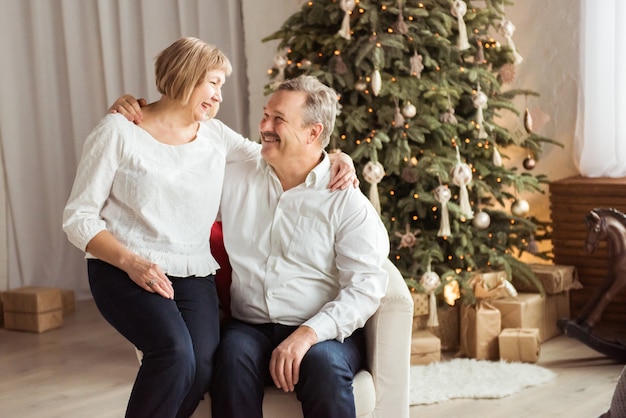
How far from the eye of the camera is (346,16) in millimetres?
3938

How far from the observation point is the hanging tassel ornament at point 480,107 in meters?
4.03

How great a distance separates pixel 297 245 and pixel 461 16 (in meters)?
1.84

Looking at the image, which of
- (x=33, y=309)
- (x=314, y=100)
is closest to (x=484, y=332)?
(x=314, y=100)

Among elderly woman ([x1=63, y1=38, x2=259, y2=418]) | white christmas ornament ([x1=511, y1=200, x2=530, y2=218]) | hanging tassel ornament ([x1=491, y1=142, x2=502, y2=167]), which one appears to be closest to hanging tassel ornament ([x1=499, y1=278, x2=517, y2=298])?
white christmas ornament ([x1=511, y1=200, x2=530, y2=218])

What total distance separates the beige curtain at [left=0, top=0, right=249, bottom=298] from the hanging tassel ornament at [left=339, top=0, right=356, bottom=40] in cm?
160

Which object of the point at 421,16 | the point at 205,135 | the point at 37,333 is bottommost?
the point at 37,333

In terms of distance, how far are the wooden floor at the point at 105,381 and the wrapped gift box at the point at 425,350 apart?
1.46 ft

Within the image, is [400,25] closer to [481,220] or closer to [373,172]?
[373,172]

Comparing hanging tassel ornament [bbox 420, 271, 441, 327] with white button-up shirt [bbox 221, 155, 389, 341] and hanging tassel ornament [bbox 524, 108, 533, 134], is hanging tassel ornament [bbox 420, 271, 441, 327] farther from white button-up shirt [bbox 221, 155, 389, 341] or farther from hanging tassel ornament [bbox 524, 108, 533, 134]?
white button-up shirt [bbox 221, 155, 389, 341]

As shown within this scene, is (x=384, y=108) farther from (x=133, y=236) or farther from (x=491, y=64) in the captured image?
(x=133, y=236)

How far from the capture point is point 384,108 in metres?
4.00

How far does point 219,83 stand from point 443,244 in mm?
1850

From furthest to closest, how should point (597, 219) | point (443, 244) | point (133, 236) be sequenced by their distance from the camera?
point (443, 244)
point (597, 219)
point (133, 236)

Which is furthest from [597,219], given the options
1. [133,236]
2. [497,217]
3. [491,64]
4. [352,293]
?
[133,236]
